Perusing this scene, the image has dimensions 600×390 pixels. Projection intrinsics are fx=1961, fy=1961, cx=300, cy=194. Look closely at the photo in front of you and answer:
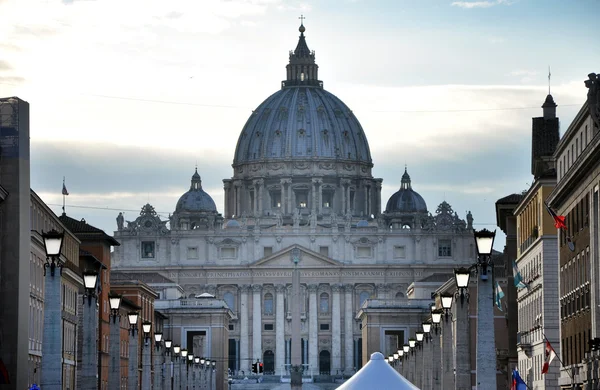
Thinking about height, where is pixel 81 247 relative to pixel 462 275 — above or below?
above

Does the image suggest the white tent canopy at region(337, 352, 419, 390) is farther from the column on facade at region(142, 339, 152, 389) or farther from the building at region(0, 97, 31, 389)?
the column on facade at region(142, 339, 152, 389)

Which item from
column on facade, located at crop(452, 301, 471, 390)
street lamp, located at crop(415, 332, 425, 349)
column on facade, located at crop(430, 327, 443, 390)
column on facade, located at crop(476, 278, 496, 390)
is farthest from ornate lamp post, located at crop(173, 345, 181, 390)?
column on facade, located at crop(476, 278, 496, 390)

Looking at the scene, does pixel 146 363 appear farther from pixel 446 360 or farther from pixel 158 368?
pixel 446 360

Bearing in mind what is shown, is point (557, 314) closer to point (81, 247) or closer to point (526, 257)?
point (526, 257)

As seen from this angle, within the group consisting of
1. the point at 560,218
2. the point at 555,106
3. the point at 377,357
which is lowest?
the point at 377,357

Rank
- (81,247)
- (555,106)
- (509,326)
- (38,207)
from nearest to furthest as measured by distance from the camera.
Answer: (38,207) → (555,106) → (509,326) → (81,247)

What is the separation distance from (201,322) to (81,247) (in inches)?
3809

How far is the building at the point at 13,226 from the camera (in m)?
49.8

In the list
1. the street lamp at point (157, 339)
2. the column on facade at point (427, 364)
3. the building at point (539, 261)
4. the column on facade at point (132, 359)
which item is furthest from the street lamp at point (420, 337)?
the column on facade at point (132, 359)

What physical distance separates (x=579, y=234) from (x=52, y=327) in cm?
2133

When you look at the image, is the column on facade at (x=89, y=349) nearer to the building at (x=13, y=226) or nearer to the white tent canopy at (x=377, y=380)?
the building at (x=13, y=226)

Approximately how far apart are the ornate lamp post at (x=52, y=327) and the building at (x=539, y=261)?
32.3 metres

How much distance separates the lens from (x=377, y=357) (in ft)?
145

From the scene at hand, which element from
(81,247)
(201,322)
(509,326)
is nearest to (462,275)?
(509,326)
